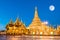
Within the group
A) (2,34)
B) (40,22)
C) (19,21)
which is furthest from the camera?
(40,22)

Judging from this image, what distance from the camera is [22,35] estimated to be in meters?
11.1

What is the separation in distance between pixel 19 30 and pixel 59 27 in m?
2.30

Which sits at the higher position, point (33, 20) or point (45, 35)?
point (33, 20)

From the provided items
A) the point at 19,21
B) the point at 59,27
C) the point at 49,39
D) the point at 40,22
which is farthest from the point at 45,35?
the point at 40,22

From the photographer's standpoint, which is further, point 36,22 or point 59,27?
point 36,22

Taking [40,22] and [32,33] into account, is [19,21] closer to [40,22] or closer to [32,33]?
[32,33]

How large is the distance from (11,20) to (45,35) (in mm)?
2350

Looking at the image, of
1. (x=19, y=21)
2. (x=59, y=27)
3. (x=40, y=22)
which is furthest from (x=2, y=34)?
(x=40, y=22)

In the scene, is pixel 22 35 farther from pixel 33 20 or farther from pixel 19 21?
pixel 33 20

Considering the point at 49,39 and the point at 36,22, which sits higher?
the point at 36,22

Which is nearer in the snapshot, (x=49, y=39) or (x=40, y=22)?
(x=49, y=39)

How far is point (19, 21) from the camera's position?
1190 cm

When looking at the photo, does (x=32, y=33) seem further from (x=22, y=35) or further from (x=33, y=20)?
(x=33, y=20)

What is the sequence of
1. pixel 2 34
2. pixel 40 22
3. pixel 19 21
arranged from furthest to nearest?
pixel 40 22
pixel 19 21
pixel 2 34
